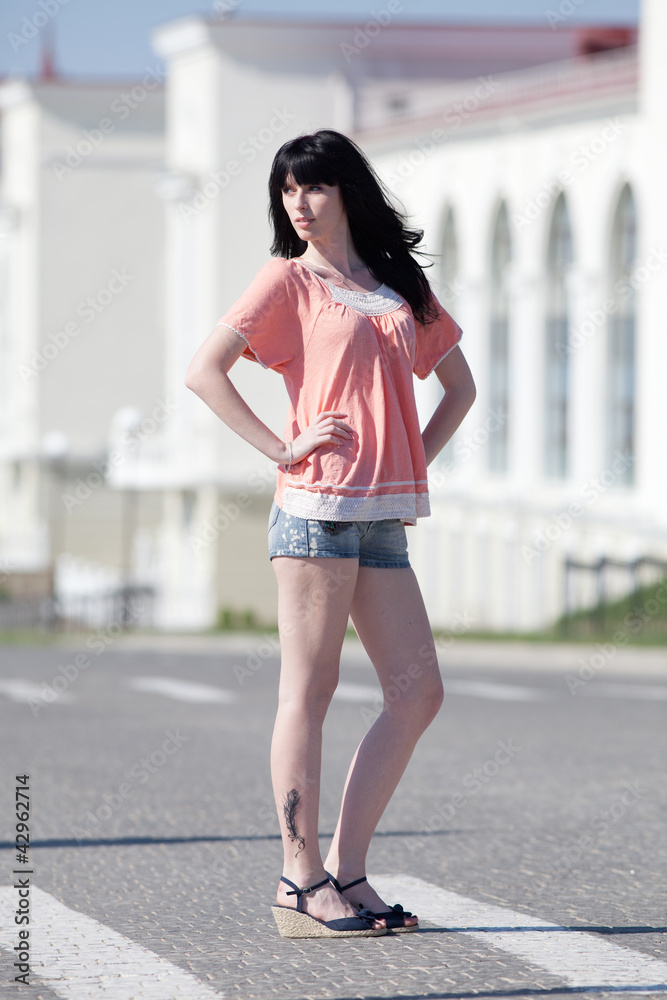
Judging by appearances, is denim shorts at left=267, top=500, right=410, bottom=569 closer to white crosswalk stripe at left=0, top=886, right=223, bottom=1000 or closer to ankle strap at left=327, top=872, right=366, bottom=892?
ankle strap at left=327, top=872, right=366, bottom=892

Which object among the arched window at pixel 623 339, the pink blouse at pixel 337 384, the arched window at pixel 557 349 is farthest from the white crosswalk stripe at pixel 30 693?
the arched window at pixel 557 349

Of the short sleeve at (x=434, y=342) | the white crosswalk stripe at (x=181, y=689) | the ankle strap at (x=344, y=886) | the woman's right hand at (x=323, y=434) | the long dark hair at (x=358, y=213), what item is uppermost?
the long dark hair at (x=358, y=213)

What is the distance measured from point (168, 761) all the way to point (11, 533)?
57693mm

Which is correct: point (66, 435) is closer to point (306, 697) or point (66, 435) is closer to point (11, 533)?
point (11, 533)

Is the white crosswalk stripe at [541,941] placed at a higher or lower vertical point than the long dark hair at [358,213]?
lower

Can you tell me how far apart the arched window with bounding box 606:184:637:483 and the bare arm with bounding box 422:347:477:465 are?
26970mm

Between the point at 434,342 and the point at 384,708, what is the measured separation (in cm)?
104

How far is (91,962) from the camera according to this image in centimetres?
450

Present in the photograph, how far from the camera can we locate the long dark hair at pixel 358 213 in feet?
16.1

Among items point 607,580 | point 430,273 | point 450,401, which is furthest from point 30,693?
point 430,273

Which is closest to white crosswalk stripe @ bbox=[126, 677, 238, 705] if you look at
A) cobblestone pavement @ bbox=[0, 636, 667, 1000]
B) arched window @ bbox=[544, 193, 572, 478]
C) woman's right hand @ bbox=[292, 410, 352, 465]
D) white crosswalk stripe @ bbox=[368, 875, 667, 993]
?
cobblestone pavement @ bbox=[0, 636, 667, 1000]

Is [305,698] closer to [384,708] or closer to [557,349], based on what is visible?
[384,708]

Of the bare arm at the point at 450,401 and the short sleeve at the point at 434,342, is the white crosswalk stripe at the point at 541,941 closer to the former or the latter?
the bare arm at the point at 450,401

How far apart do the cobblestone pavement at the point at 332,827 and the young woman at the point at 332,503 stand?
0.90 feet
